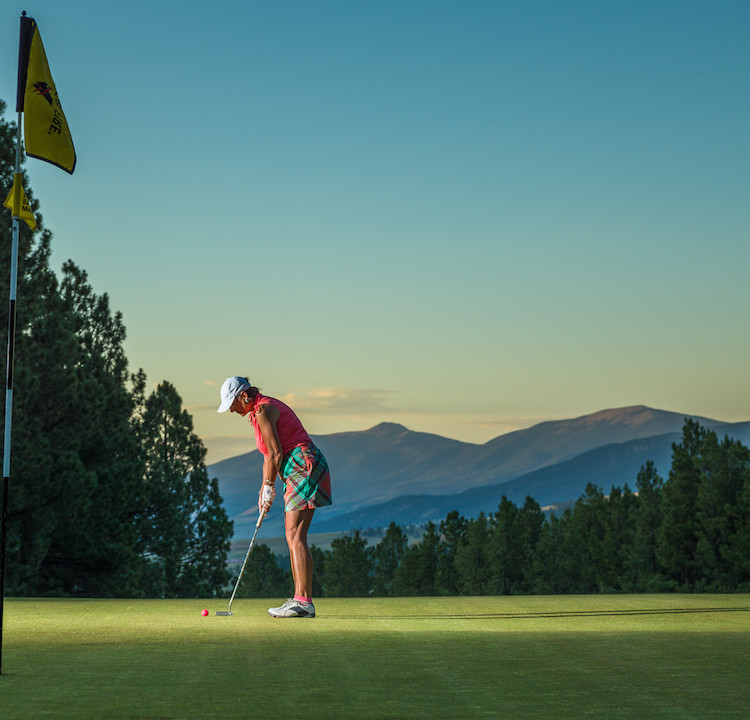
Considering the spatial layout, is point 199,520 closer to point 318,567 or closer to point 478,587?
point 478,587

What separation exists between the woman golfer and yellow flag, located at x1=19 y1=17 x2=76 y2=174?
320 cm

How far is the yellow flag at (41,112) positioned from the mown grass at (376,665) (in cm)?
443

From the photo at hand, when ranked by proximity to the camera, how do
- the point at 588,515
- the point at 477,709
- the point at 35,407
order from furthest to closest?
the point at 588,515, the point at 35,407, the point at 477,709

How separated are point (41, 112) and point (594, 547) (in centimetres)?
6445

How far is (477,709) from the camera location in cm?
579

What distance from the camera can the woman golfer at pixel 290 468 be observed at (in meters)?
12.0

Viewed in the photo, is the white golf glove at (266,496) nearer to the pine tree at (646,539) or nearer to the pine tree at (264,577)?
the pine tree at (646,539)

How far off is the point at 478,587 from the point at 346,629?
6954cm

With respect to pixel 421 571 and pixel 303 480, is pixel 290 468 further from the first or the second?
pixel 421 571

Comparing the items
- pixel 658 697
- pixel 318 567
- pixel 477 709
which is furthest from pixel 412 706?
pixel 318 567

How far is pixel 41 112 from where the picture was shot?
9.68 m

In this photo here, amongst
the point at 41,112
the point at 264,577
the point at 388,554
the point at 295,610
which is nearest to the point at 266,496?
the point at 295,610

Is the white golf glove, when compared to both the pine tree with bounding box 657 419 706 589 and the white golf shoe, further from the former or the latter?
the pine tree with bounding box 657 419 706 589

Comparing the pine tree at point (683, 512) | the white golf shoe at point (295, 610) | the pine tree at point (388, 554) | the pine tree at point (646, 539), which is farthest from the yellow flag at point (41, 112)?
the pine tree at point (388, 554)
